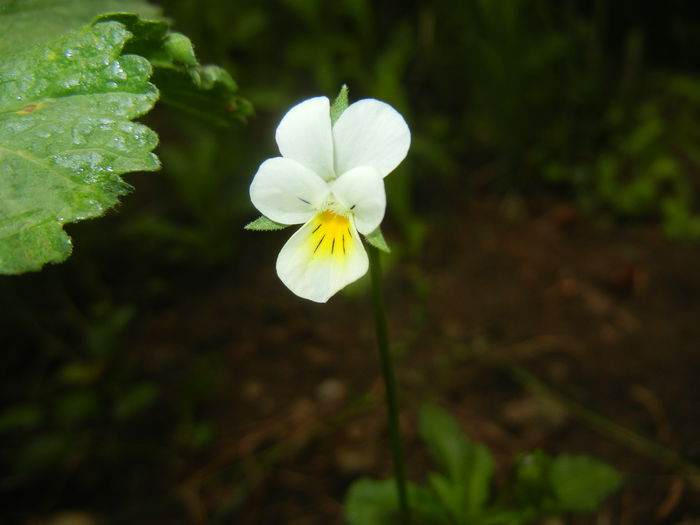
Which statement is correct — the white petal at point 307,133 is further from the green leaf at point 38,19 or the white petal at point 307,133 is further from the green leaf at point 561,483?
the green leaf at point 561,483

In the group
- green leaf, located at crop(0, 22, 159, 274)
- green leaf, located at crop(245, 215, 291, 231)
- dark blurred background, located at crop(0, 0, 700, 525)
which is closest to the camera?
green leaf, located at crop(0, 22, 159, 274)

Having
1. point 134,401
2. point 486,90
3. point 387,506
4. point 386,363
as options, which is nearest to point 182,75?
point 386,363

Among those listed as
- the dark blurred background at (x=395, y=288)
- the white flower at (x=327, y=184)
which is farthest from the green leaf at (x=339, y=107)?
the dark blurred background at (x=395, y=288)

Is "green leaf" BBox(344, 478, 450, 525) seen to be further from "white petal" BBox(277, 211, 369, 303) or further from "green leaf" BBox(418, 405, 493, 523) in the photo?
"white petal" BBox(277, 211, 369, 303)

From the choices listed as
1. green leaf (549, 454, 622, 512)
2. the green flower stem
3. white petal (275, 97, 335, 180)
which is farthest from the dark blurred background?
white petal (275, 97, 335, 180)

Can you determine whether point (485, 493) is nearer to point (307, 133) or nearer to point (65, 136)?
point (307, 133)
